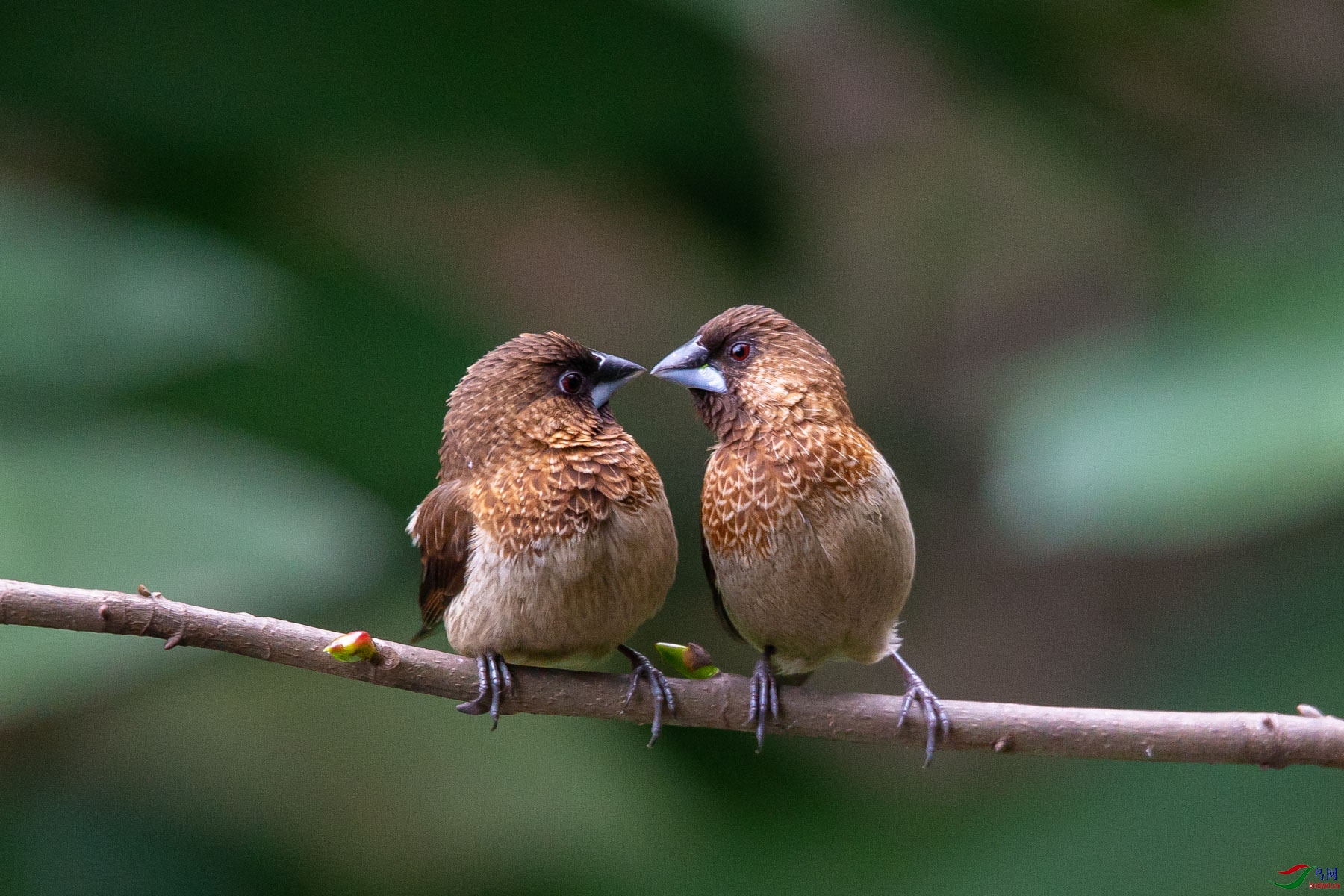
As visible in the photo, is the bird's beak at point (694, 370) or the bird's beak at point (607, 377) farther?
the bird's beak at point (607, 377)

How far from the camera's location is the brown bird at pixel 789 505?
2463mm

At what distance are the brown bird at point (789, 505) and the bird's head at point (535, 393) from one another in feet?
0.67

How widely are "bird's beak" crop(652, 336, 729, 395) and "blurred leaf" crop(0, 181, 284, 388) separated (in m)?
2.72

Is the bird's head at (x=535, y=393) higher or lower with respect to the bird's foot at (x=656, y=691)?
higher

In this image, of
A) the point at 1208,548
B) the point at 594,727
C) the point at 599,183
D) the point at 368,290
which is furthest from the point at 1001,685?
the point at 368,290

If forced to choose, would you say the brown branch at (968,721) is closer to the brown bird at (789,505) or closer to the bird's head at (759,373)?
the brown bird at (789,505)

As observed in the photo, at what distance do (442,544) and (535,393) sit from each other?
0.36 metres

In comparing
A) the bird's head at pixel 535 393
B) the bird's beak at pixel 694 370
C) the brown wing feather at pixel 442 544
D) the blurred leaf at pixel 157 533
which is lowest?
the blurred leaf at pixel 157 533

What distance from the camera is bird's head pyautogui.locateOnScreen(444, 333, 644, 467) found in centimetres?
258

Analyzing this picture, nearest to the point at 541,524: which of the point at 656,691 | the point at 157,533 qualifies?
the point at 656,691

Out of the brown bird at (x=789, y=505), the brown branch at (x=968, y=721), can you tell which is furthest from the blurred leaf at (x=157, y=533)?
the brown bird at (x=789, y=505)

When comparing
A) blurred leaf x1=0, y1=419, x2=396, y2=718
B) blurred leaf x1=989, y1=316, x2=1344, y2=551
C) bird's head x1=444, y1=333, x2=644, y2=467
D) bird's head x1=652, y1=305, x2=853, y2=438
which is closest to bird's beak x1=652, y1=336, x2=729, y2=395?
bird's head x1=652, y1=305, x2=853, y2=438

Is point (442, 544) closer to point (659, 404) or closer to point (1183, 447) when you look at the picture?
point (1183, 447)

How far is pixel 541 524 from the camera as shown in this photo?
246cm
